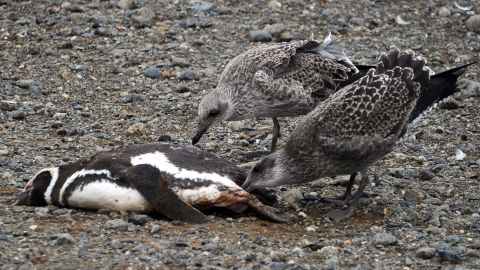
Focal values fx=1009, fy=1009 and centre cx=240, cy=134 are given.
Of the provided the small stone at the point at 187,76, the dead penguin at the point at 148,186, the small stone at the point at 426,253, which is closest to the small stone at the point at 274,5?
the small stone at the point at 187,76

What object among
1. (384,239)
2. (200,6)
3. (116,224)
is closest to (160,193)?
(116,224)

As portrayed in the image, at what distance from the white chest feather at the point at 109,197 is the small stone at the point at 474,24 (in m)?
8.20

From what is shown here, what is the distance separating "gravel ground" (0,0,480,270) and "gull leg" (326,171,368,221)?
0.28 ft

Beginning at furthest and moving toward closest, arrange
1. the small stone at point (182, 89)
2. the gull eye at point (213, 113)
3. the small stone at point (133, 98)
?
1. the small stone at point (182, 89)
2. the small stone at point (133, 98)
3. the gull eye at point (213, 113)

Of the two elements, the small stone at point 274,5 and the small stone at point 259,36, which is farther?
the small stone at point 274,5

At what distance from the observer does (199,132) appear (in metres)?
10.8

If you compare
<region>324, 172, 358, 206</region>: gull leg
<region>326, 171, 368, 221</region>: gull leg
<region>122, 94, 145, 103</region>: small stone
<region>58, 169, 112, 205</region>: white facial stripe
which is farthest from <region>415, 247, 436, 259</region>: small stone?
<region>122, 94, 145, 103</region>: small stone

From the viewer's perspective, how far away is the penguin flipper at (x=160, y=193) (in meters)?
8.52

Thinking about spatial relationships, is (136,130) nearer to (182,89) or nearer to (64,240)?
(182,89)

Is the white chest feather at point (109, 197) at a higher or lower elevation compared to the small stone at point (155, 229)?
higher

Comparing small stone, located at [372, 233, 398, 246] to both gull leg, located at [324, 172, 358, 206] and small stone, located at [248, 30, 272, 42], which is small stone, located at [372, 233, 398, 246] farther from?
small stone, located at [248, 30, 272, 42]

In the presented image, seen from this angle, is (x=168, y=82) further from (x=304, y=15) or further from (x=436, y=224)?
(x=436, y=224)

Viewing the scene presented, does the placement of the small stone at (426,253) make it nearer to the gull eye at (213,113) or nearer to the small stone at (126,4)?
the gull eye at (213,113)

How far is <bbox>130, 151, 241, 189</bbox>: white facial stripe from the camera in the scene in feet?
28.9
